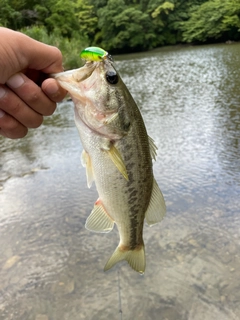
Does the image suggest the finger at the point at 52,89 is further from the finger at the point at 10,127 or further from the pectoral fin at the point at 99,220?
the pectoral fin at the point at 99,220

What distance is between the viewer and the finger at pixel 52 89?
1918mm

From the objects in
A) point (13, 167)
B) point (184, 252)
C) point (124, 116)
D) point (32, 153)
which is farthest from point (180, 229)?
point (32, 153)

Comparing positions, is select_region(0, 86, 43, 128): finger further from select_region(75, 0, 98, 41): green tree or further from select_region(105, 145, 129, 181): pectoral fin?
select_region(75, 0, 98, 41): green tree

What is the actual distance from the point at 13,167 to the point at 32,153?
34.0 inches

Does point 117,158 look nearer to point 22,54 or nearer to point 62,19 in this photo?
point 22,54

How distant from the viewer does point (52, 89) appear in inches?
76.2

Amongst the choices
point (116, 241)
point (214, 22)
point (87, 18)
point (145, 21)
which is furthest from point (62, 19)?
point (116, 241)

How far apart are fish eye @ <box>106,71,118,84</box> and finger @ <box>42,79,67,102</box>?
0.32 m

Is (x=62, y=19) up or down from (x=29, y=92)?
down

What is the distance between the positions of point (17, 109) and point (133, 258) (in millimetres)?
1303

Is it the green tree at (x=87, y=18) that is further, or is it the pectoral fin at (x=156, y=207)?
the green tree at (x=87, y=18)

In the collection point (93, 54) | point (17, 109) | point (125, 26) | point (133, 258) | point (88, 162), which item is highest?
point (93, 54)

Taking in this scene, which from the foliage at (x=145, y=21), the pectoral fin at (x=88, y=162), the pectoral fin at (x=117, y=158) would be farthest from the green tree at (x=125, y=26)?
the pectoral fin at (x=117, y=158)

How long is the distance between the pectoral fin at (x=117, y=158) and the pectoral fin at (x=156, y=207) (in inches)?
15.3
